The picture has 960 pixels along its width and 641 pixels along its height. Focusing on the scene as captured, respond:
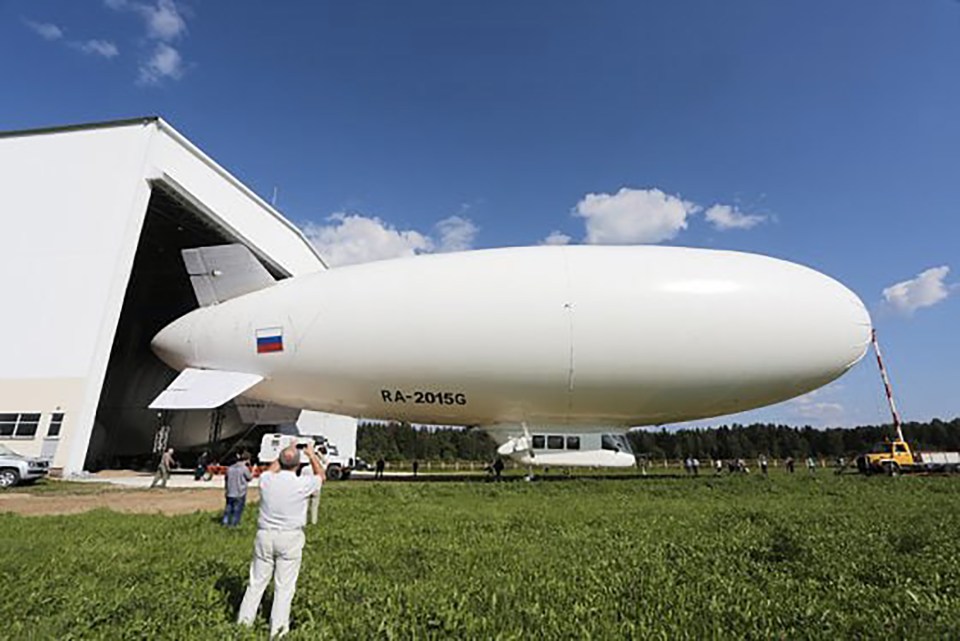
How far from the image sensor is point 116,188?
63.9 feet

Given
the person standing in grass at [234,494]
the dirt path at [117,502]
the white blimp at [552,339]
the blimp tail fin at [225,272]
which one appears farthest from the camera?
the blimp tail fin at [225,272]

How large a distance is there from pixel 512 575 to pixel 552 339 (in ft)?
32.1

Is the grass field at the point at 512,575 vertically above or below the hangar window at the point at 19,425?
below

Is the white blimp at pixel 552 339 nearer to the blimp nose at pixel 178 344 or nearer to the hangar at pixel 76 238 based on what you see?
the blimp nose at pixel 178 344

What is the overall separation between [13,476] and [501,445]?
1346 centimetres

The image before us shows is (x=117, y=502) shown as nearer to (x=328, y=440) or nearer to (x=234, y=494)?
(x=234, y=494)

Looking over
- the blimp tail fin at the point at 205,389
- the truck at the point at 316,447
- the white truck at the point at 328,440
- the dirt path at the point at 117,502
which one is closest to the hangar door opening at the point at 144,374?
the white truck at the point at 328,440

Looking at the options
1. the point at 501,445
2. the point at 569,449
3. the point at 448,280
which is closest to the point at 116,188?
the point at 448,280

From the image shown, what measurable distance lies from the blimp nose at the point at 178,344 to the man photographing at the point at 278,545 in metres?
16.3

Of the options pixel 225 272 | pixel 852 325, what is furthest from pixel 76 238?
pixel 852 325

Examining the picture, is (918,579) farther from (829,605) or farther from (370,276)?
(370,276)

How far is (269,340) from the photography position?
647 inches

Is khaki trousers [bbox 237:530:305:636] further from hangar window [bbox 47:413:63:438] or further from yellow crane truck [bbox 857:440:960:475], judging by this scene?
yellow crane truck [bbox 857:440:960:475]

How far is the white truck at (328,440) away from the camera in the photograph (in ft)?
64.1
